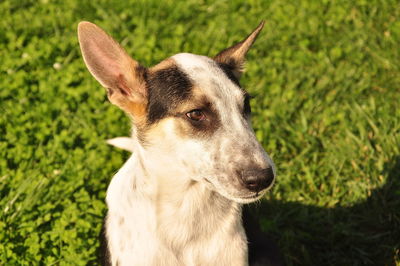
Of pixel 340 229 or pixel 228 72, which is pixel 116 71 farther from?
pixel 340 229

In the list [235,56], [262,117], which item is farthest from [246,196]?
[262,117]

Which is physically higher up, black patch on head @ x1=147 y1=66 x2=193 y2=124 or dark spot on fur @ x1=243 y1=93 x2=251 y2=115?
black patch on head @ x1=147 y1=66 x2=193 y2=124

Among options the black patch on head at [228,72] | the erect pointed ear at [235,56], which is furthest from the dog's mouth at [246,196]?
the erect pointed ear at [235,56]

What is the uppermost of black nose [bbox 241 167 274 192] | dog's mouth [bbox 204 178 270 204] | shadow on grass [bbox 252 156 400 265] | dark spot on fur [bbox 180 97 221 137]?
dark spot on fur [bbox 180 97 221 137]

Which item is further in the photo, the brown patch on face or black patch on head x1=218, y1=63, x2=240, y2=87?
black patch on head x1=218, y1=63, x2=240, y2=87

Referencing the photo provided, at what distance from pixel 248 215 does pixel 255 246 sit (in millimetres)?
241

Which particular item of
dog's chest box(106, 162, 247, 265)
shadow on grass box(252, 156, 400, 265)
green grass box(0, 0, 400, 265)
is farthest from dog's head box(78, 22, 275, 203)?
shadow on grass box(252, 156, 400, 265)

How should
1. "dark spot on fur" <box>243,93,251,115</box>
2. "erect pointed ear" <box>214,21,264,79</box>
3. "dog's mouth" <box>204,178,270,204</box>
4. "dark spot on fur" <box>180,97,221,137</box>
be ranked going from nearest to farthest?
"dog's mouth" <box>204,178,270,204</box> < "dark spot on fur" <box>180,97,221,137</box> < "dark spot on fur" <box>243,93,251,115</box> < "erect pointed ear" <box>214,21,264,79</box>

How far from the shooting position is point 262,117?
629 centimetres

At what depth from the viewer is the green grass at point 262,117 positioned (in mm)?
4977

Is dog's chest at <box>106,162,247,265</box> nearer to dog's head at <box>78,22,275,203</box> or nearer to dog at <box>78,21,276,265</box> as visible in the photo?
dog at <box>78,21,276,265</box>

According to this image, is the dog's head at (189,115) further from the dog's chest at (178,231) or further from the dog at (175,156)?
the dog's chest at (178,231)

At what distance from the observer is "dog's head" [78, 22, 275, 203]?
3357 millimetres

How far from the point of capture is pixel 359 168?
18.5 feet
